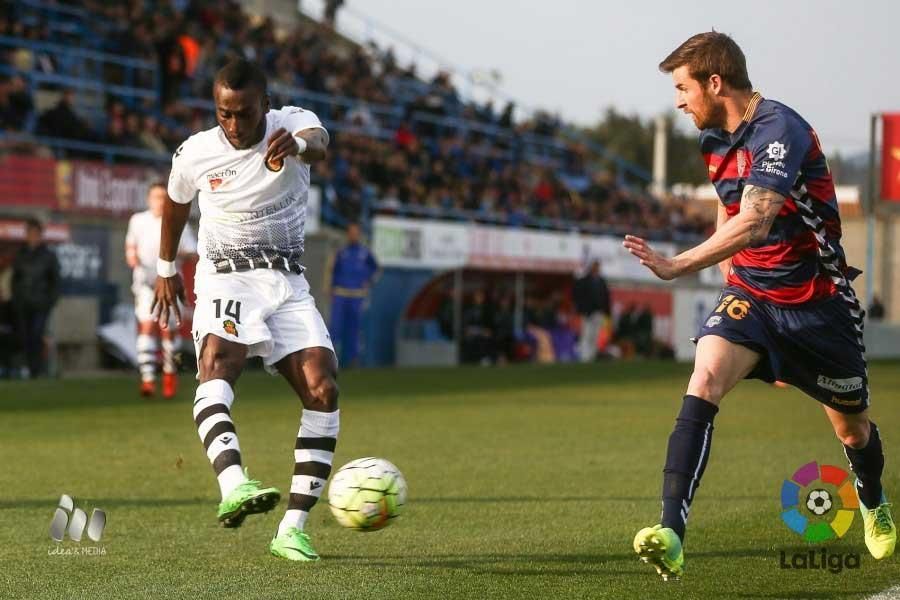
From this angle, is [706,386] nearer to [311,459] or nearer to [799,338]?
[799,338]

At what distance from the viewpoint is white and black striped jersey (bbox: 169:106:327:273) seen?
6418 mm

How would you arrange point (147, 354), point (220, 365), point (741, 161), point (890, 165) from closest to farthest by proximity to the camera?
point (741, 161) → point (220, 365) → point (147, 354) → point (890, 165)

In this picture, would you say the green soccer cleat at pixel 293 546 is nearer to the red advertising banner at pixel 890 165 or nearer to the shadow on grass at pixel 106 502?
the shadow on grass at pixel 106 502

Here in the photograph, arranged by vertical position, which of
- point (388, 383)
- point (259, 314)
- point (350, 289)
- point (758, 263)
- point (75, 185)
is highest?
point (75, 185)

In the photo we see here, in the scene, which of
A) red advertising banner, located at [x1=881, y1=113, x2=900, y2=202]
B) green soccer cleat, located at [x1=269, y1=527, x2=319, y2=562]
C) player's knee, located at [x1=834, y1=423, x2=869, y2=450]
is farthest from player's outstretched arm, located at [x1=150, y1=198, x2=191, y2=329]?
red advertising banner, located at [x1=881, y1=113, x2=900, y2=202]

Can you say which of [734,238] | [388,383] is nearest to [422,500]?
[734,238]

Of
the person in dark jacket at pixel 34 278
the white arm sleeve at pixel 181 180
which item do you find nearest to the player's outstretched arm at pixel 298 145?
the white arm sleeve at pixel 181 180

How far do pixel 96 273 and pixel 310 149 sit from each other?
16.3m

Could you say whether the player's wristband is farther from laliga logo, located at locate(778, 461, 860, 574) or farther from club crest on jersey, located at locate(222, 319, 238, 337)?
laliga logo, located at locate(778, 461, 860, 574)

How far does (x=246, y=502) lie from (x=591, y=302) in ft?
75.7

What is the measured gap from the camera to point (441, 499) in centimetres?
844

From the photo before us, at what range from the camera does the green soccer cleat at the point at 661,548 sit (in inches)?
202

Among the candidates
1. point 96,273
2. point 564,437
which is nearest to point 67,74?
point 96,273

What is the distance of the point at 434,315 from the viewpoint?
2872cm
